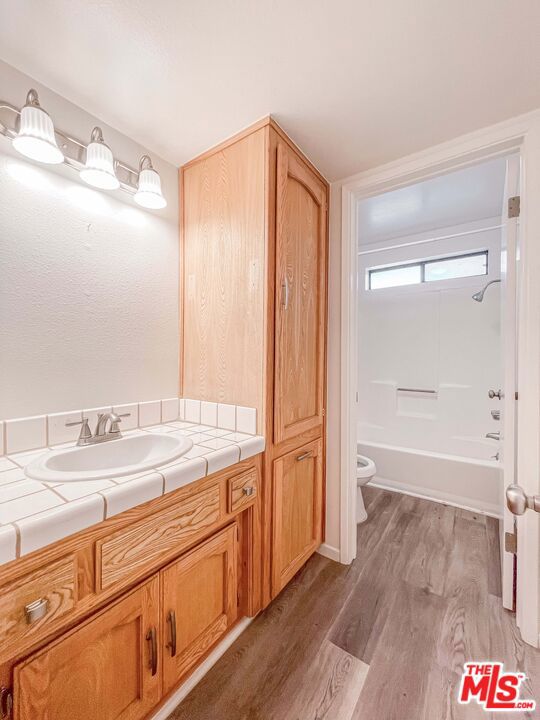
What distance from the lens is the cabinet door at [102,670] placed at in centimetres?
68

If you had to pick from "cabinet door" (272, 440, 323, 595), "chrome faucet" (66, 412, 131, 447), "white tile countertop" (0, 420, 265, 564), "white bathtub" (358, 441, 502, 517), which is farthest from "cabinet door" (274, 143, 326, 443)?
"white bathtub" (358, 441, 502, 517)

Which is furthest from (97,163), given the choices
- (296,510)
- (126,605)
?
(296,510)

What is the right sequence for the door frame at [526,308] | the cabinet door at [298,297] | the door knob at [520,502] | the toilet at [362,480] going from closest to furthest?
the door knob at [520,502]
the door frame at [526,308]
the cabinet door at [298,297]
the toilet at [362,480]

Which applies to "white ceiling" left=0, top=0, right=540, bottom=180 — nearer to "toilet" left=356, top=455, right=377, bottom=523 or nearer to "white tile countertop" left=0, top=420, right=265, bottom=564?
"white tile countertop" left=0, top=420, right=265, bottom=564

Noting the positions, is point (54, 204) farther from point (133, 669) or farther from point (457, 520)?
point (457, 520)

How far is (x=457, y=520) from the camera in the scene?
7.09ft

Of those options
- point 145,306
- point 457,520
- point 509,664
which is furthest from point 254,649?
point 457,520

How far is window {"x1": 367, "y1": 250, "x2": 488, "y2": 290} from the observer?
2.79m

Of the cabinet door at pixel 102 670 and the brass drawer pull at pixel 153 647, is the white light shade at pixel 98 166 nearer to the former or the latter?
the cabinet door at pixel 102 670

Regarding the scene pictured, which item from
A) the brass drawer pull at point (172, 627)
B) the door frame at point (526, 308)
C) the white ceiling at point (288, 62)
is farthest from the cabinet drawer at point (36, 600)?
the door frame at point (526, 308)

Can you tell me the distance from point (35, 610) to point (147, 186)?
148cm

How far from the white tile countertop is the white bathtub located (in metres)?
1.92

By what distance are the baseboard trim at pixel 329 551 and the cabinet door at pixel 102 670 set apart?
1111 mm

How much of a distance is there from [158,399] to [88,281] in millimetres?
623
